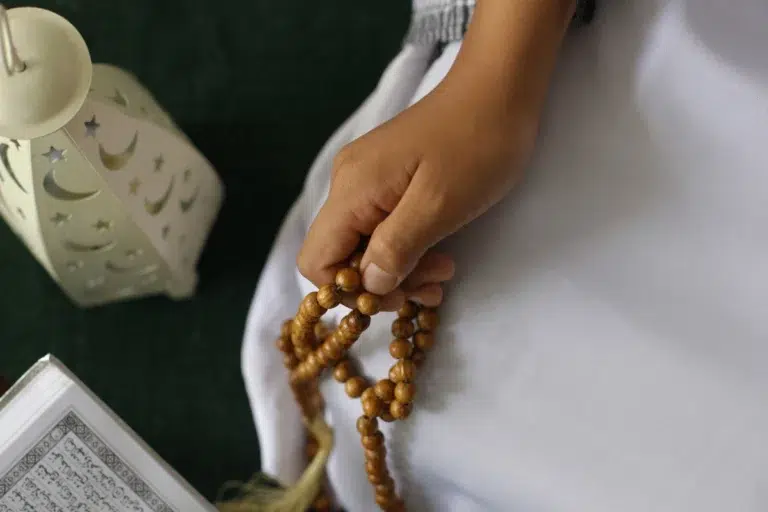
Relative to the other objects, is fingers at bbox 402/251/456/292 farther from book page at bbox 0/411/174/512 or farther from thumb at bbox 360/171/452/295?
book page at bbox 0/411/174/512

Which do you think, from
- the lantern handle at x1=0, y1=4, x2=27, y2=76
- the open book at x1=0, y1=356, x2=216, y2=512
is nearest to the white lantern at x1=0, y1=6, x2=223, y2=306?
the lantern handle at x1=0, y1=4, x2=27, y2=76

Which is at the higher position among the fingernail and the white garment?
the fingernail

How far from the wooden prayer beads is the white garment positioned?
18 mm

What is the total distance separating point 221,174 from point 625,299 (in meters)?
0.50

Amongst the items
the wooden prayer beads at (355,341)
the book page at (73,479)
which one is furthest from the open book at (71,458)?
the wooden prayer beads at (355,341)

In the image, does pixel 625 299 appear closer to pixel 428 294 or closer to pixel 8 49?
pixel 428 294

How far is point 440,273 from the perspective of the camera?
521 mm

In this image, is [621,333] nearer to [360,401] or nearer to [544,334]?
[544,334]

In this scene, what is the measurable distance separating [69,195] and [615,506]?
17.4 inches

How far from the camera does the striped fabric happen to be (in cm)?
56

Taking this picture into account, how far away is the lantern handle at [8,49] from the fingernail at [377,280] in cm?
25

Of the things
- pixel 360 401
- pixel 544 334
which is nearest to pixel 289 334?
pixel 360 401

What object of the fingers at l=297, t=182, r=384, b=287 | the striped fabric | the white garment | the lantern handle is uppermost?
the lantern handle

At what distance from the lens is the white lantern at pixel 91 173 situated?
49cm
